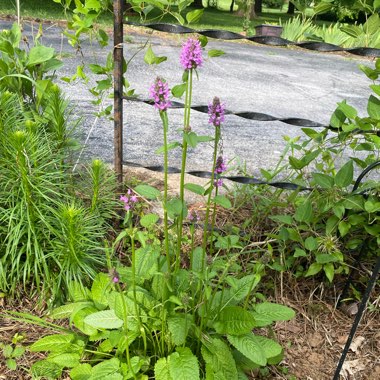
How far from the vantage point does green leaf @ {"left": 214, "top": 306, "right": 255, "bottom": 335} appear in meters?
1.39

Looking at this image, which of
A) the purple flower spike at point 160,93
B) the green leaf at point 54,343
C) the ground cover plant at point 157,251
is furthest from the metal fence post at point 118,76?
the green leaf at point 54,343

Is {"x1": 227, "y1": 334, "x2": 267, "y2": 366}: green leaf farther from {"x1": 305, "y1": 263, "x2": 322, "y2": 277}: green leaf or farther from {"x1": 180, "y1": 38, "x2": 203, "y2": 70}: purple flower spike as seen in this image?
{"x1": 180, "y1": 38, "x2": 203, "y2": 70}: purple flower spike

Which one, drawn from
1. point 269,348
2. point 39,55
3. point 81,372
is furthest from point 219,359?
point 39,55

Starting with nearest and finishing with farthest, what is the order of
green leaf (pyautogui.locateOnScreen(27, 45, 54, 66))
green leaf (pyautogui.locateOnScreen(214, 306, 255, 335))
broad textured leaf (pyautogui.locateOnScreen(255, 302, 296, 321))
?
green leaf (pyautogui.locateOnScreen(214, 306, 255, 335))
broad textured leaf (pyautogui.locateOnScreen(255, 302, 296, 321))
green leaf (pyautogui.locateOnScreen(27, 45, 54, 66))

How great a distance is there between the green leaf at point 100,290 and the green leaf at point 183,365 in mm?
378

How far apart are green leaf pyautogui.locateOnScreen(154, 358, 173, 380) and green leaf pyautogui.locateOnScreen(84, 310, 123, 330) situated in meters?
0.18

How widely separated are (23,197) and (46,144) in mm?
274

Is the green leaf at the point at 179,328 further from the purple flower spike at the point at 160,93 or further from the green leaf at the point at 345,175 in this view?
the green leaf at the point at 345,175

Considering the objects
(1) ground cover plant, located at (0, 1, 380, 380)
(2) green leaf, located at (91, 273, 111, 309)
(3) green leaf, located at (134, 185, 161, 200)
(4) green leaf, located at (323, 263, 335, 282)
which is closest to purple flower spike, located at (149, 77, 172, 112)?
(1) ground cover plant, located at (0, 1, 380, 380)

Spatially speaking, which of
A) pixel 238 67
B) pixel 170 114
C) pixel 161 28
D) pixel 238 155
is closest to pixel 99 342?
pixel 161 28

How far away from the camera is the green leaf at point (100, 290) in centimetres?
161

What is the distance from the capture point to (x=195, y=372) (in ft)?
4.31

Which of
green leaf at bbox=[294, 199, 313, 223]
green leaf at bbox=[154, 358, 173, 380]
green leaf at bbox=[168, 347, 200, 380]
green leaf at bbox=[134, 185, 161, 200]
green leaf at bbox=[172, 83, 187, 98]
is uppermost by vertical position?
green leaf at bbox=[172, 83, 187, 98]

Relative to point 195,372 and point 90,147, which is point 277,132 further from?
point 195,372
